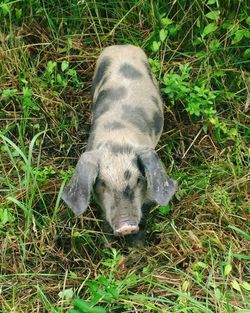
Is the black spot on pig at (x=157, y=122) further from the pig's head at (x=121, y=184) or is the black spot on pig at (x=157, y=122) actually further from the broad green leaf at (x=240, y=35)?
the broad green leaf at (x=240, y=35)

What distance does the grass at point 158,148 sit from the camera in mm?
4734

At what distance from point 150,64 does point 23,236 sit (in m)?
1.70

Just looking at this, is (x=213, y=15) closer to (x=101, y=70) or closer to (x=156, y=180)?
(x=101, y=70)

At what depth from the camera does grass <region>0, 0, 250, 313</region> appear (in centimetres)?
473

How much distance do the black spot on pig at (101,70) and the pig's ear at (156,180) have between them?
116 centimetres

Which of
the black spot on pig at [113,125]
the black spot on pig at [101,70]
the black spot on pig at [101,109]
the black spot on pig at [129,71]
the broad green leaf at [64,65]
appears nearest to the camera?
the black spot on pig at [113,125]

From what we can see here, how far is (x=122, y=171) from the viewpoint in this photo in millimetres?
4684

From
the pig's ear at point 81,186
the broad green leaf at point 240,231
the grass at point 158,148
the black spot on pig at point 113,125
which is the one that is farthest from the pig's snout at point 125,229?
the black spot on pig at point 113,125

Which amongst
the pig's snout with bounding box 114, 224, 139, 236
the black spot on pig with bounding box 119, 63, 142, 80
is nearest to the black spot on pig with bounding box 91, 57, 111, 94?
the black spot on pig with bounding box 119, 63, 142, 80

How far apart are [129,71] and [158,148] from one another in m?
0.64

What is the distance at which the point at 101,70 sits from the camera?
18.5 feet

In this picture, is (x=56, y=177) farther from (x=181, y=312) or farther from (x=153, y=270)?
(x=181, y=312)

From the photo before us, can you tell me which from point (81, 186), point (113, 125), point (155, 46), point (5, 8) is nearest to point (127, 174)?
point (81, 186)

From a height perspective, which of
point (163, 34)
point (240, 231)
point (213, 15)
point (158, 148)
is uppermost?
point (213, 15)
